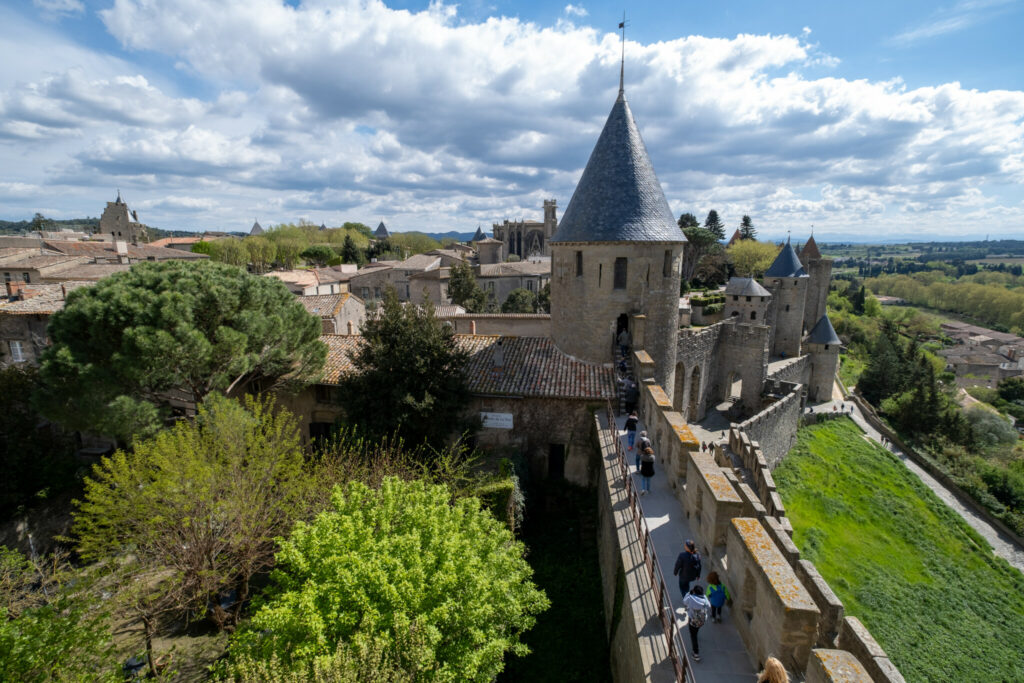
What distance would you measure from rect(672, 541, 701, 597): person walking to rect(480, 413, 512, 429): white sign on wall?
927 cm

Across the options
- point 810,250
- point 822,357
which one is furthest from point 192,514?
point 810,250

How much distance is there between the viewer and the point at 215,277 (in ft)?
50.5

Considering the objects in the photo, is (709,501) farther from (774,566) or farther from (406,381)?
→ (406,381)

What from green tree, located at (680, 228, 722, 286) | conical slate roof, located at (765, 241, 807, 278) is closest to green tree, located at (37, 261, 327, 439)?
conical slate roof, located at (765, 241, 807, 278)

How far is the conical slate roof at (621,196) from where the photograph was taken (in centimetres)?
1575

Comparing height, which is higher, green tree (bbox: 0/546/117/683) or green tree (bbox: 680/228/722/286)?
green tree (bbox: 680/228/722/286)

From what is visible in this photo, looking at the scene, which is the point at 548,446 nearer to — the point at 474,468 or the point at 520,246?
the point at 474,468

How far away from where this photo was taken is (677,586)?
26.5 feet

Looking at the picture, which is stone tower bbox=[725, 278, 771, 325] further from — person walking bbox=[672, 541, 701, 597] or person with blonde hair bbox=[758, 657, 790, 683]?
person with blonde hair bbox=[758, 657, 790, 683]

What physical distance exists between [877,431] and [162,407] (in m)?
47.7

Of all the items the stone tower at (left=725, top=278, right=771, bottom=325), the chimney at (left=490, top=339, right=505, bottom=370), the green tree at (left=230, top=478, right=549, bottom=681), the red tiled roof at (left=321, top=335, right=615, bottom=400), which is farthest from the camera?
the stone tower at (left=725, top=278, right=771, bottom=325)

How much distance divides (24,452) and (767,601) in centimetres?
2434

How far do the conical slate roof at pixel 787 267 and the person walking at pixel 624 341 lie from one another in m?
26.8

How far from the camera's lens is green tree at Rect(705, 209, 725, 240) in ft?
239
